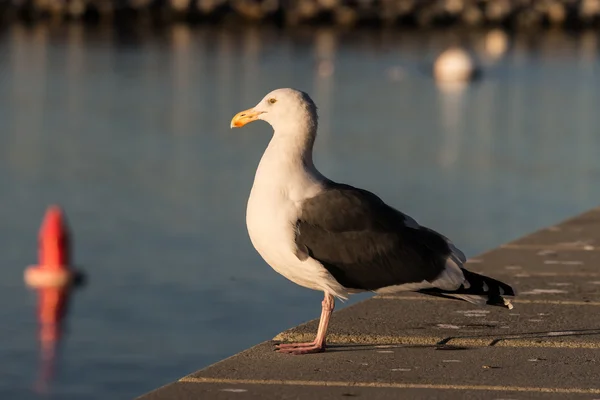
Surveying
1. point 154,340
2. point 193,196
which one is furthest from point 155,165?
point 154,340

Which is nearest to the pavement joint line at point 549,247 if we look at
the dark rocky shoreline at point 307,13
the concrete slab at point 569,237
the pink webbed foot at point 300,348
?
the concrete slab at point 569,237

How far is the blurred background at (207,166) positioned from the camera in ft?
45.4

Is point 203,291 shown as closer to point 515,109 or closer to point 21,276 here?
point 21,276

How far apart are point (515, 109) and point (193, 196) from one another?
16.4m

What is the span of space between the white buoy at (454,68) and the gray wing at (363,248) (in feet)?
125

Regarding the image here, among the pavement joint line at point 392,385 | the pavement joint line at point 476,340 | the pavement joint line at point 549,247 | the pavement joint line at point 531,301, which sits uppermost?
the pavement joint line at point 549,247

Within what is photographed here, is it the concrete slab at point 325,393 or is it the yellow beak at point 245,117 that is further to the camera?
the yellow beak at point 245,117

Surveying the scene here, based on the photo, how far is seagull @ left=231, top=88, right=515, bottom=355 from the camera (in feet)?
22.1

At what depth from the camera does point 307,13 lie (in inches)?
3174

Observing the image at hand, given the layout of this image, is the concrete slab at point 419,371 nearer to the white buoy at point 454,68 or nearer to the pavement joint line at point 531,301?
the pavement joint line at point 531,301

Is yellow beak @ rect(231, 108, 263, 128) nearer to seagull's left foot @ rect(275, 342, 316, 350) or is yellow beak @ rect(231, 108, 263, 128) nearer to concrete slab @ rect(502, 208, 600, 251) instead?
seagull's left foot @ rect(275, 342, 316, 350)

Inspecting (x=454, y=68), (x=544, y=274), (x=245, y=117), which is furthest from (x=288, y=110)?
(x=454, y=68)

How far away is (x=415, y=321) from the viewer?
25.3 feet

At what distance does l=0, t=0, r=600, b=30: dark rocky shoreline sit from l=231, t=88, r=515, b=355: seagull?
73.5 m
